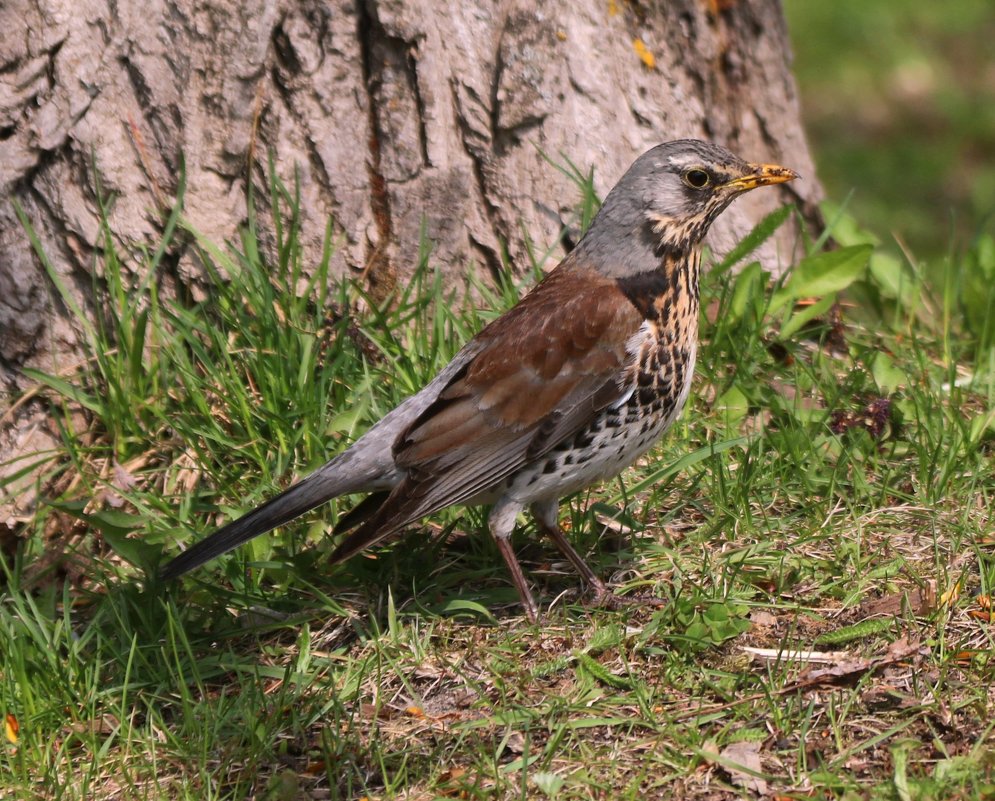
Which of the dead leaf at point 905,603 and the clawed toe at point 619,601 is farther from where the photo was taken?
the clawed toe at point 619,601

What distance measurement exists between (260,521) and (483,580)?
2.81 ft

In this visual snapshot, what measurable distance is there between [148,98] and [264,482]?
1648 mm

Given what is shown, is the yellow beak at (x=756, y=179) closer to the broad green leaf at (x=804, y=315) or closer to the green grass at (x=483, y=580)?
the green grass at (x=483, y=580)

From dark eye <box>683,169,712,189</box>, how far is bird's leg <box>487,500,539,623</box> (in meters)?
1.28

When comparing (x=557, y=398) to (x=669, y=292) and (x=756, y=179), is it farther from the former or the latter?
(x=756, y=179)

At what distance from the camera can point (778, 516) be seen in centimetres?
457

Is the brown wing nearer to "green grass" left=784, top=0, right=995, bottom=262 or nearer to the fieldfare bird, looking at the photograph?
the fieldfare bird

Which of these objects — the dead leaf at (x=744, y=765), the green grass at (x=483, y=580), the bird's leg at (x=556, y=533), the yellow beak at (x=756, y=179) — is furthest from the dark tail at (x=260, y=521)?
the yellow beak at (x=756, y=179)

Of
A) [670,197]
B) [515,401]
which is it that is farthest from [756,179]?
[515,401]

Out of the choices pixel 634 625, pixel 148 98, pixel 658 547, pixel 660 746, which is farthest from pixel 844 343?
pixel 148 98

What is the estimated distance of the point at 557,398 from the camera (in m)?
4.21

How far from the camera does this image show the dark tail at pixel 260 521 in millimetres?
4105

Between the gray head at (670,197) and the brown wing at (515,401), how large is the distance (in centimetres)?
20

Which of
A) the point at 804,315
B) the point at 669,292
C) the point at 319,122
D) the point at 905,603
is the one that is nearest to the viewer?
the point at 905,603
